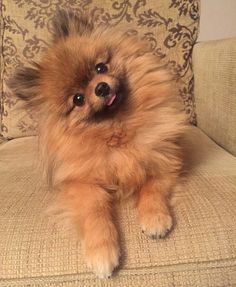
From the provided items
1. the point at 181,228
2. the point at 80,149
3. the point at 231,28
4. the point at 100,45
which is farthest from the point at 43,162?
the point at 231,28

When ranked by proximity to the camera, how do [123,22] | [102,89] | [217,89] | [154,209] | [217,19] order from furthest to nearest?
1. [217,19]
2. [123,22]
3. [217,89]
4. [102,89]
5. [154,209]

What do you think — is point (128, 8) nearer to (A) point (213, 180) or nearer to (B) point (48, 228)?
(A) point (213, 180)

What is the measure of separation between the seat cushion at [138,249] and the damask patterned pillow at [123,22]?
882mm

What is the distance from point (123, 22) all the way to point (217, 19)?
3.17ft

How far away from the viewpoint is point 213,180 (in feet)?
3.68

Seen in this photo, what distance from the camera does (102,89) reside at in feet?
3.65

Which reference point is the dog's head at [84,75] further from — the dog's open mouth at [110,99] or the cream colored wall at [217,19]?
the cream colored wall at [217,19]

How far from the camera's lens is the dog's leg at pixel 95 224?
0.83 metres

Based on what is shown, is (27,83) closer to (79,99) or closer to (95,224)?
(79,99)

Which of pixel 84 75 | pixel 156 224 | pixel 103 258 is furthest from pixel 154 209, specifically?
pixel 84 75

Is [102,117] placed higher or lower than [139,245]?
higher

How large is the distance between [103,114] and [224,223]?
51cm

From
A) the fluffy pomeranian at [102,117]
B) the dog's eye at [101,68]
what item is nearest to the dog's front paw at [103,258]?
the fluffy pomeranian at [102,117]

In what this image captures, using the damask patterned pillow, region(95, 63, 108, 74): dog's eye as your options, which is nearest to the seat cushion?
region(95, 63, 108, 74): dog's eye
